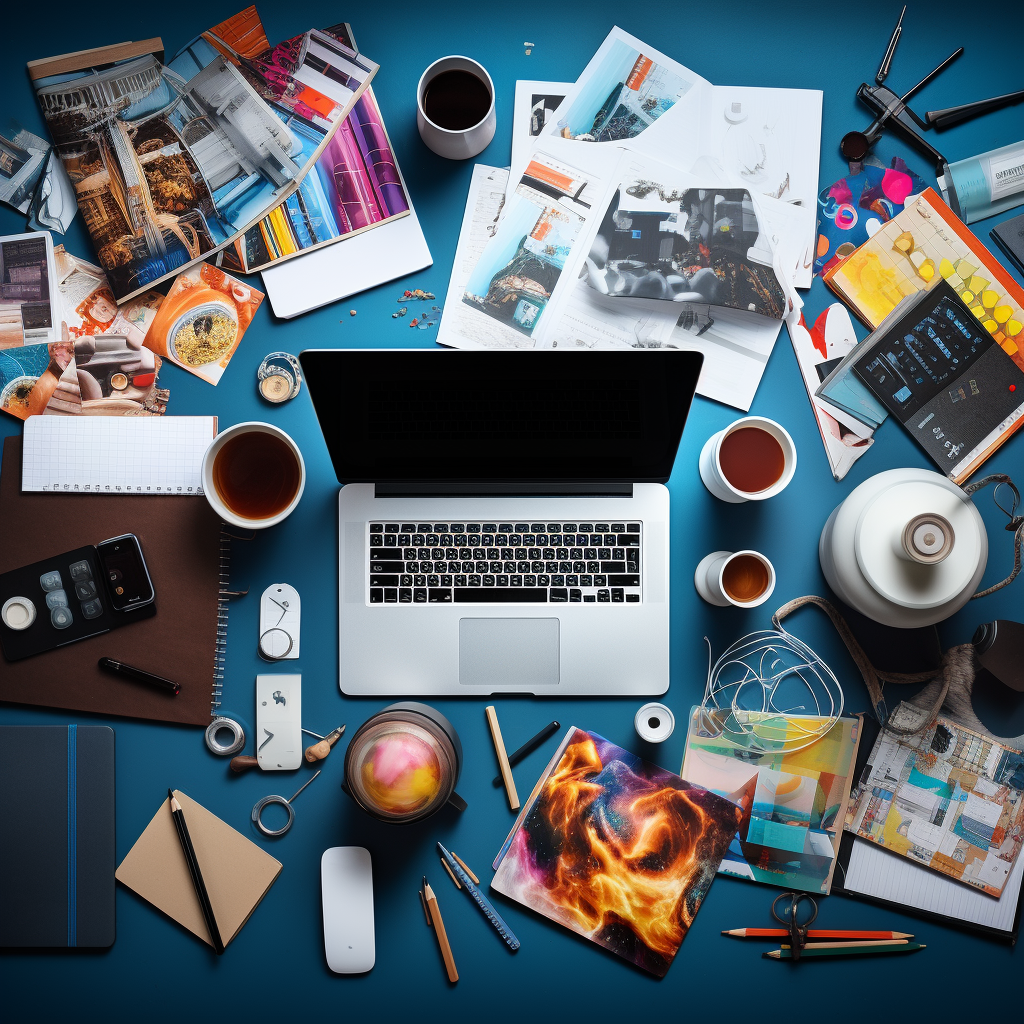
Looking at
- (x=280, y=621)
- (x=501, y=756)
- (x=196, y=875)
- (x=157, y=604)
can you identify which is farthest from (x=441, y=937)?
(x=157, y=604)

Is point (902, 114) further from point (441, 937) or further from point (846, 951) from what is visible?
point (441, 937)

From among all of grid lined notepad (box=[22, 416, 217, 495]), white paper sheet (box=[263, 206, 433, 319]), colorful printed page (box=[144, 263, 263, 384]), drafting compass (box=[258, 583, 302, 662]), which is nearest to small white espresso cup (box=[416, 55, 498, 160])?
white paper sheet (box=[263, 206, 433, 319])

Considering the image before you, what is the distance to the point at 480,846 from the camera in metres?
1.25

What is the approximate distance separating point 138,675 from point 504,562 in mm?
600

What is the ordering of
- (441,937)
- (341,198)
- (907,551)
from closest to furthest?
(907,551), (441,937), (341,198)

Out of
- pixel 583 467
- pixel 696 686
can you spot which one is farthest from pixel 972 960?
pixel 583 467

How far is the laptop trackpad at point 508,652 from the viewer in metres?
1.24

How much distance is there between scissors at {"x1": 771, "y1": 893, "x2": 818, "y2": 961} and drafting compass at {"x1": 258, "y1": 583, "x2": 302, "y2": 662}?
0.86 meters

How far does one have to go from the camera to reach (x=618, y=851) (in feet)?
4.03

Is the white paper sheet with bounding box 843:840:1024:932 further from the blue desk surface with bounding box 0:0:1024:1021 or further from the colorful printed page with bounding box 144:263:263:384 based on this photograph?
the colorful printed page with bounding box 144:263:263:384

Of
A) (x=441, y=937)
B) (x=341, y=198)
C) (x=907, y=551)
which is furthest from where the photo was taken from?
(x=341, y=198)

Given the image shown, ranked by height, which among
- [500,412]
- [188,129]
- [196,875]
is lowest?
[196,875]

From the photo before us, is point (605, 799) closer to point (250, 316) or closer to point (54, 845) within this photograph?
point (54, 845)

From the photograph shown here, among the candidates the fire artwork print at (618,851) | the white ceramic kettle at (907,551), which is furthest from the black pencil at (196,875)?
the white ceramic kettle at (907,551)
